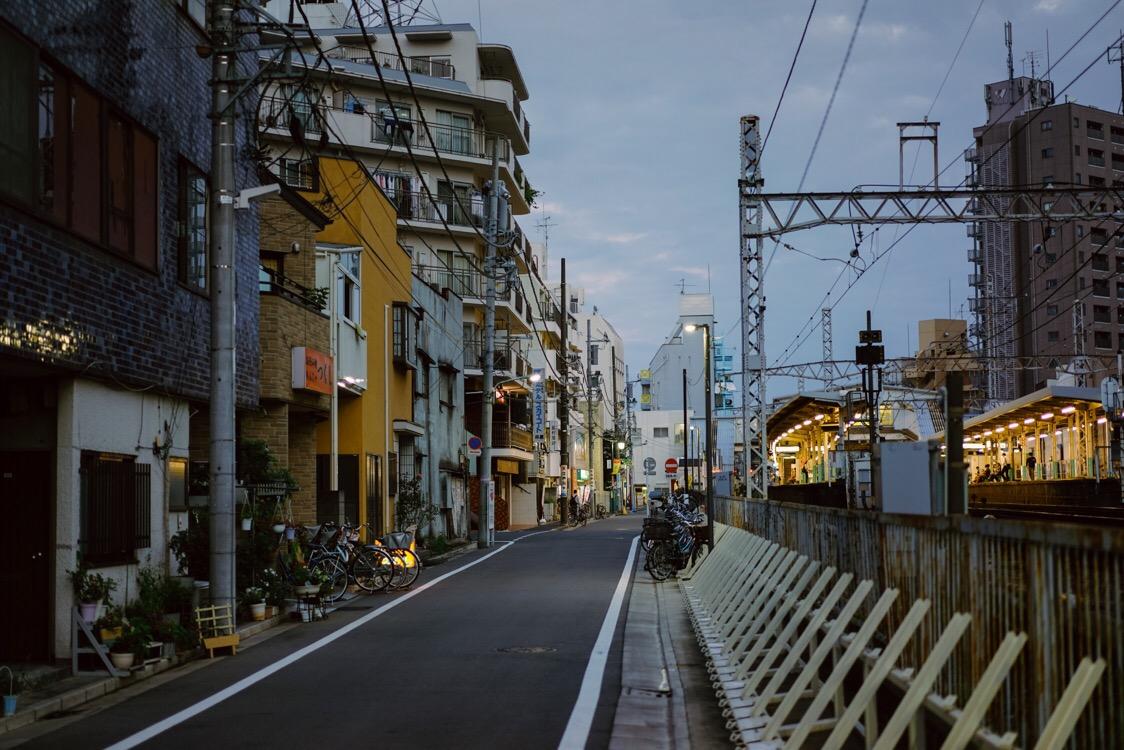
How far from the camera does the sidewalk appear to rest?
9.30 metres

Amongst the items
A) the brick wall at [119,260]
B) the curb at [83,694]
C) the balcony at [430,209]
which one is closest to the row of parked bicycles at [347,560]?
the brick wall at [119,260]

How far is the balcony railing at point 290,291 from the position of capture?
74.3 ft

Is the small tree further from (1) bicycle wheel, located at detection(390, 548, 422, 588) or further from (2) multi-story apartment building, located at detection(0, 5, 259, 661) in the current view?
(2) multi-story apartment building, located at detection(0, 5, 259, 661)

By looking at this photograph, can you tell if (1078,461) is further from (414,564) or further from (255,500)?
(255,500)

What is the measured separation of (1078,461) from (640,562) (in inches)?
740

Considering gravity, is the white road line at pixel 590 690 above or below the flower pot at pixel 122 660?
below

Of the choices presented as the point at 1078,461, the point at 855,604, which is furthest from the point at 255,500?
the point at 1078,461

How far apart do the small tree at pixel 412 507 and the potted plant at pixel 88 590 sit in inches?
802

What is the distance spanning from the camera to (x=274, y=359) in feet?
72.9

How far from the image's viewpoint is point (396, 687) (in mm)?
11422

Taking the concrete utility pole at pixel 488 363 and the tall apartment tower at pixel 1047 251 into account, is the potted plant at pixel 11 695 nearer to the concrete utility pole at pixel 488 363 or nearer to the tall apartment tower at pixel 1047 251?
the concrete utility pole at pixel 488 363

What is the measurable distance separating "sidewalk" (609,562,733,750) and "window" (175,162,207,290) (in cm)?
762

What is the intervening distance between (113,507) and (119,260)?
9.39 ft

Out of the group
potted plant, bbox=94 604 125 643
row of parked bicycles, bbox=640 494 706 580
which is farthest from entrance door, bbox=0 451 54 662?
row of parked bicycles, bbox=640 494 706 580
